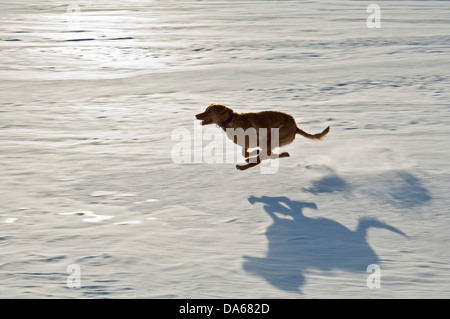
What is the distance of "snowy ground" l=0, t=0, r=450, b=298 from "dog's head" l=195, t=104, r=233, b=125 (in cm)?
62

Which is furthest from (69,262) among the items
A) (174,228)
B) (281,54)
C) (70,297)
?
(281,54)

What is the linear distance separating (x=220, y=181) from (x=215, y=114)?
28.0 inches

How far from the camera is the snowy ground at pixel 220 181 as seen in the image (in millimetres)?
4168

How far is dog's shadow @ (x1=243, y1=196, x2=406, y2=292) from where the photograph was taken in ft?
13.8

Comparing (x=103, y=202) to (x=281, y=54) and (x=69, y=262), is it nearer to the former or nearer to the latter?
(x=69, y=262)

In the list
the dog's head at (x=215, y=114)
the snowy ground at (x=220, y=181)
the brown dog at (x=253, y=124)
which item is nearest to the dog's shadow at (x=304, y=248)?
the snowy ground at (x=220, y=181)

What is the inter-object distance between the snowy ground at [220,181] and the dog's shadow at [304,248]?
2 cm

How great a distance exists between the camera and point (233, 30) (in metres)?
19.0

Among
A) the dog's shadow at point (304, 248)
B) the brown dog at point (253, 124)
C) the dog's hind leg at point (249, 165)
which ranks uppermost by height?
the brown dog at point (253, 124)

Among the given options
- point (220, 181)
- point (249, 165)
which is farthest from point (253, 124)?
point (220, 181)

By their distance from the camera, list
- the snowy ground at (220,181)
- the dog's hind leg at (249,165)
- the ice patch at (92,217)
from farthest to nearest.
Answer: the dog's hind leg at (249,165)
the ice patch at (92,217)
the snowy ground at (220,181)

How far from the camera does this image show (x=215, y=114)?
5.78m

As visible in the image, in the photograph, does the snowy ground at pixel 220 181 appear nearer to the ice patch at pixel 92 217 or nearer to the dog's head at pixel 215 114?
the ice patch at pixel 92 217

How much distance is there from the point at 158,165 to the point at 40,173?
1141 mm
